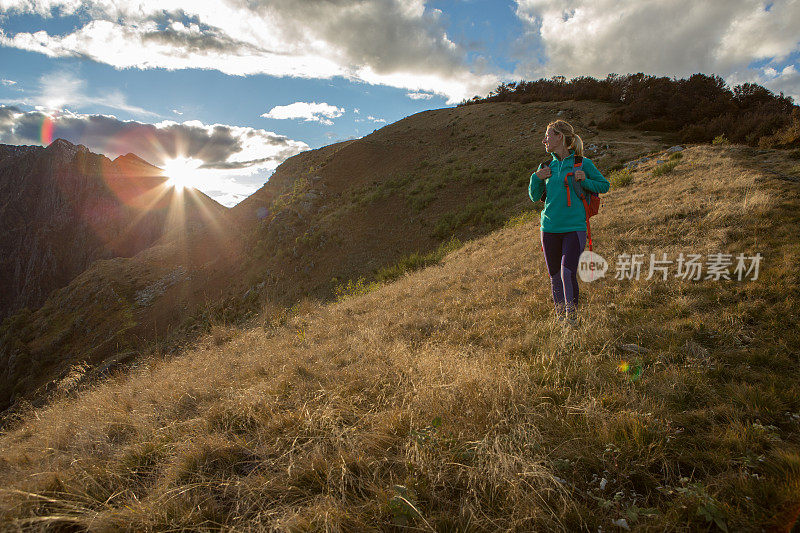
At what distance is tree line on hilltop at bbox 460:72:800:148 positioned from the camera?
47.6 feet

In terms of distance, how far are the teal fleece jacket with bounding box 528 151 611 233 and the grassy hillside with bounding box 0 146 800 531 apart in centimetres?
111

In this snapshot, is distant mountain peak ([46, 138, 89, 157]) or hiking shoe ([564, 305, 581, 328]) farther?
distant mountain peak ([46, 138, 89, 157])

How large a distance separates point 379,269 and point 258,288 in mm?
7252

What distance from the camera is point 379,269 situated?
13.5m

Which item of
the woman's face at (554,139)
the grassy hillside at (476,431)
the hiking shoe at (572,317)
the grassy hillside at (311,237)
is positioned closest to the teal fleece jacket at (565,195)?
the woman's face at (554,139)

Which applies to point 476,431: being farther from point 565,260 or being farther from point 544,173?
point 544,173

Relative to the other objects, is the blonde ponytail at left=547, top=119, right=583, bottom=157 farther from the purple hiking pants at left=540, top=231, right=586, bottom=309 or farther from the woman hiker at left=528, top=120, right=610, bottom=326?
the purple hiking pants at left=540, top=231, right=586, bottom=309

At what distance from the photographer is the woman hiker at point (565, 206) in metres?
3.79

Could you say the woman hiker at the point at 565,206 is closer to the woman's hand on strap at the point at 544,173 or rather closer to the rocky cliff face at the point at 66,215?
the woman's hand on strap at the point at 544,173

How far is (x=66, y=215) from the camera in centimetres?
7969

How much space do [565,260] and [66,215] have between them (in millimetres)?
111895

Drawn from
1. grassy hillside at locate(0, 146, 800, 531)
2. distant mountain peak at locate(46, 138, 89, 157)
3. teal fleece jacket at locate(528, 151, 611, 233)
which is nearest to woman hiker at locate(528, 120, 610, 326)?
teal fleece jacket at locate(528, 151, 611, 233)

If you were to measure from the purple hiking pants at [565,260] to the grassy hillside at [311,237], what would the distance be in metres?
8.79

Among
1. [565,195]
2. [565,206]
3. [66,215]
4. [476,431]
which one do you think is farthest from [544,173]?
[66,215]
